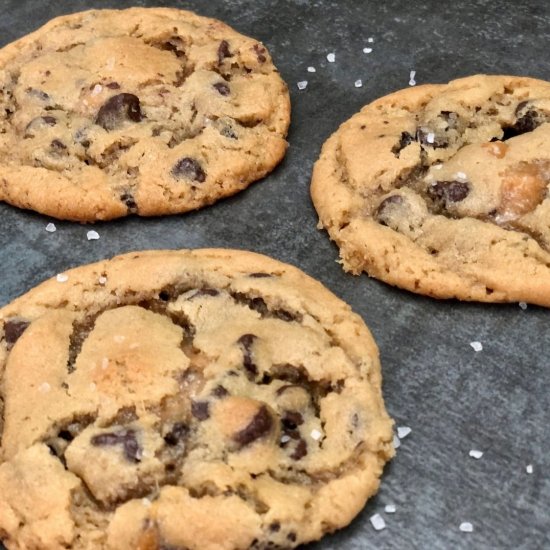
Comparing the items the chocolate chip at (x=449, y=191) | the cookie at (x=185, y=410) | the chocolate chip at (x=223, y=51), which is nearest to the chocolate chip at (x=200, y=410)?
the cookie at (x=185, y=410)

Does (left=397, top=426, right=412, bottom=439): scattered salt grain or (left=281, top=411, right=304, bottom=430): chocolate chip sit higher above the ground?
(left=281, top=411, right=304, bottom=430): chocolate chip

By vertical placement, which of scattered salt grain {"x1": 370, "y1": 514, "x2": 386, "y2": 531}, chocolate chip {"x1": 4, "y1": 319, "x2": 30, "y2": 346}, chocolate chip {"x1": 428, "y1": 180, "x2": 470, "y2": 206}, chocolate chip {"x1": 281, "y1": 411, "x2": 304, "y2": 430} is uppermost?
chocolate chip {"x1": 428, "y1": 180, "x2": 470, "y2": 206}

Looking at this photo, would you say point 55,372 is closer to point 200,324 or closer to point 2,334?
point 2,334

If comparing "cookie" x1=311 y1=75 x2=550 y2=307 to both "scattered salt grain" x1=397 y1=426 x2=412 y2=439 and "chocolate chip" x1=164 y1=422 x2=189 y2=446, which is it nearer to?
"scattered salt grain" x1=397 y1=426 x2=412 y2=439

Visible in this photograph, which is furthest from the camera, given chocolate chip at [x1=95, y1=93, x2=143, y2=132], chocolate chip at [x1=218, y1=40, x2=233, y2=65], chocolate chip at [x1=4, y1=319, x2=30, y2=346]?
chocolate chip at [x1=218, y1=40, x2=233, y2=65]

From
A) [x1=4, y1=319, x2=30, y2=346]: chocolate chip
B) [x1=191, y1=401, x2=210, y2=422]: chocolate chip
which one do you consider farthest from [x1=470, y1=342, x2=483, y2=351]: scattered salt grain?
[x1=4, y1=319, x2=30, y2=346]: chocolate chip

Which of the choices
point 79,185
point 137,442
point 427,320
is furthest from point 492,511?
point 79,185
